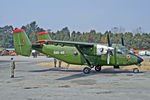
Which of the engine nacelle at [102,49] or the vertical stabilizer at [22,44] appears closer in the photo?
the engine nacelle at [102,49]

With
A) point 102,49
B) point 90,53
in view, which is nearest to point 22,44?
point 90,53

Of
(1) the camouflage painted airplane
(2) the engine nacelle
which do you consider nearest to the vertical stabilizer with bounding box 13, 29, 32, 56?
(1) the camouflage painted airplane

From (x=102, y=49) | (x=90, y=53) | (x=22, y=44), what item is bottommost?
(x=90, y=53)

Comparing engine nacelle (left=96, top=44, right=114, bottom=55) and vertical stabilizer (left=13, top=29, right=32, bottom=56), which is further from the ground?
vertical stabilizer (left=13, top=29, right=32, bottom=56)

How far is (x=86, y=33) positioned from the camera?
452ft

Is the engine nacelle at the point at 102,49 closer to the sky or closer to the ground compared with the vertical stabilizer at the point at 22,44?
closer to the ground

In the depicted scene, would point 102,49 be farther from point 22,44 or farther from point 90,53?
point 22,44

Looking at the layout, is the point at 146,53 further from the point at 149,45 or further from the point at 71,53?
the point at 71,53

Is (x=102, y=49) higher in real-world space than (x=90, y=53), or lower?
higher

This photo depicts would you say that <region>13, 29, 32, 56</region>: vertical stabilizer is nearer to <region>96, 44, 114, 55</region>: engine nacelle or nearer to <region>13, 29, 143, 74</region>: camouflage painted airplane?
<region>13, 29, 143, 74</region>: camouflage painted airplane

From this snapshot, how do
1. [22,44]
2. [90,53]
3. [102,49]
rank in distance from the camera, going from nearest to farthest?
[102,49] → [90,53] → [22,44]

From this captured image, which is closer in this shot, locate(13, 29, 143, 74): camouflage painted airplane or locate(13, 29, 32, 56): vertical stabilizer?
locate(13, 29, 143, 74): camouflage painted airplane

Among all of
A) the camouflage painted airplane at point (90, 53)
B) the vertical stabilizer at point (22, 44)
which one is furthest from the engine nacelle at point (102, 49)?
the vertical stabilizer at point (22, 44)

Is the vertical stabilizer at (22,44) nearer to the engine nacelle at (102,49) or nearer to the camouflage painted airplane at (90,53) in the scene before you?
the camouflage painted airplane at (90,53)
